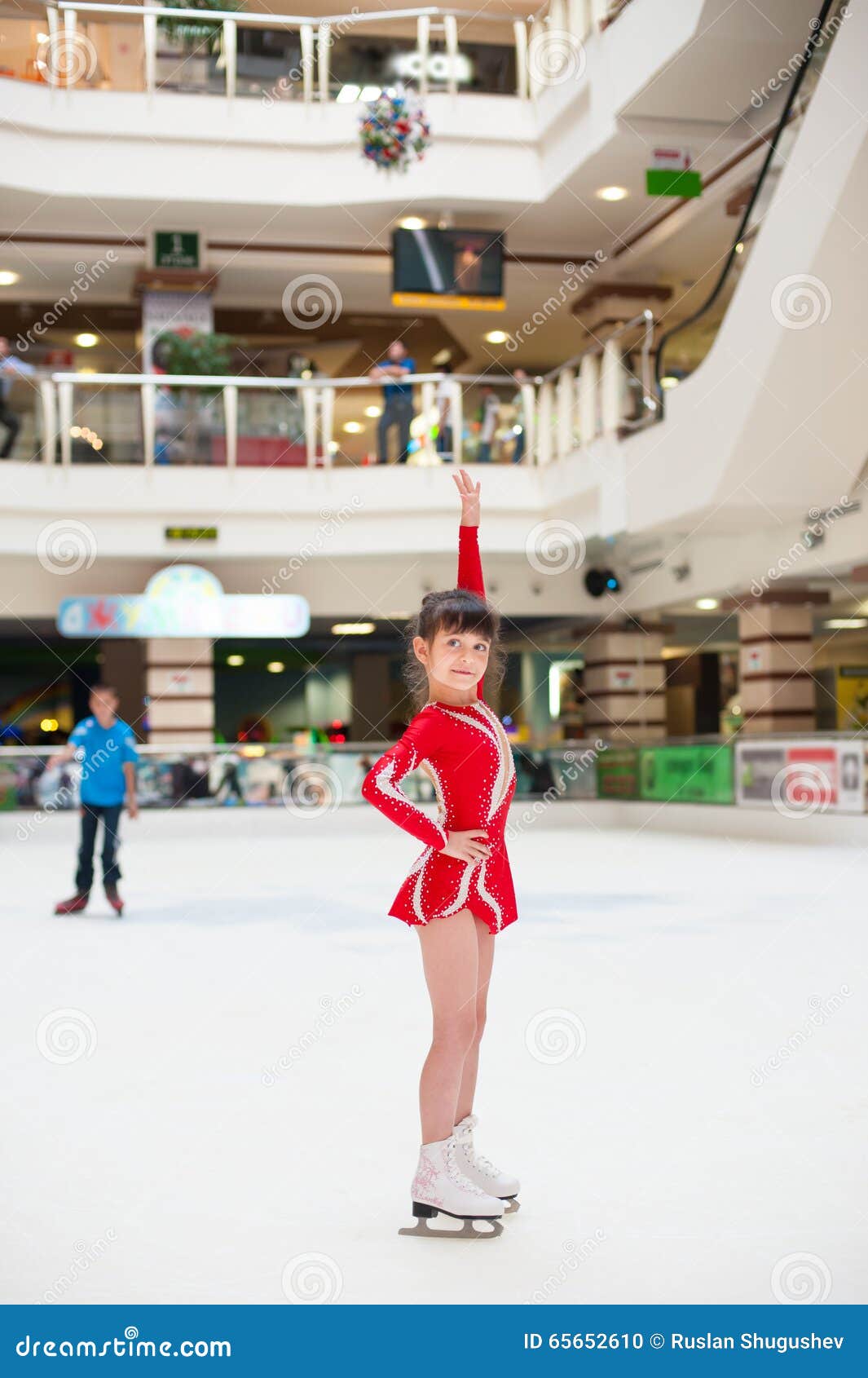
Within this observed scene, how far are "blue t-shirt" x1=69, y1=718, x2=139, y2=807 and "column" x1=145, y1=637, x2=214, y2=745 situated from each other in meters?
11.4

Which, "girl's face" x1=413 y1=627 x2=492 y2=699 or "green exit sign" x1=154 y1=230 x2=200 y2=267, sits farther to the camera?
"green exit sign" x1=154 y1=230 x2=200 y2=267

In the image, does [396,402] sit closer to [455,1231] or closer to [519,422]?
[519,422]

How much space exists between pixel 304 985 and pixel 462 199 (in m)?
15.0

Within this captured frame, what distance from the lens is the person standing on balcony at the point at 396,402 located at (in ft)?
61.8

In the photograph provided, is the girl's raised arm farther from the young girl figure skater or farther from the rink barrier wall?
the rink barrier wall

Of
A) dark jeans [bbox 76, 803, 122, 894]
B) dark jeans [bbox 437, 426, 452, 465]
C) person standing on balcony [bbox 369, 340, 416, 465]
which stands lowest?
dark jeans [bbox 76, 803, 122, 894]

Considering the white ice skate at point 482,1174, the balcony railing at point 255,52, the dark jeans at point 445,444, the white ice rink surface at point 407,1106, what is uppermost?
the balcony railing at point 255,52

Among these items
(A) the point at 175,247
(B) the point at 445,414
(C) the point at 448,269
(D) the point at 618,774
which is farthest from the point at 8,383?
(D) the point at 618,774

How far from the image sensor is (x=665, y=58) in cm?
1482

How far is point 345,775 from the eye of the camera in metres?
20.5

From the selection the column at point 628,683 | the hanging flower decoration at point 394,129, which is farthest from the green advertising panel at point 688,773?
the hanging flower decoration at point 394,129

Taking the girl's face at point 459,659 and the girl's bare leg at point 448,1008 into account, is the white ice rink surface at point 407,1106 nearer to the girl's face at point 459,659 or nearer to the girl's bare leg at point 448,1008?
the girl's bare leg at point 448,1008

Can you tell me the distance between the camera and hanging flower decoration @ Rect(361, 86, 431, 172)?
18984 mm

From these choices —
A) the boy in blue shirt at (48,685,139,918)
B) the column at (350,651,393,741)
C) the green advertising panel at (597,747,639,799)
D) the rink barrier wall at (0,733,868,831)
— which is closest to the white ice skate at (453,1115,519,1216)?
the boy in blue shirt at (48,685,139,918)
